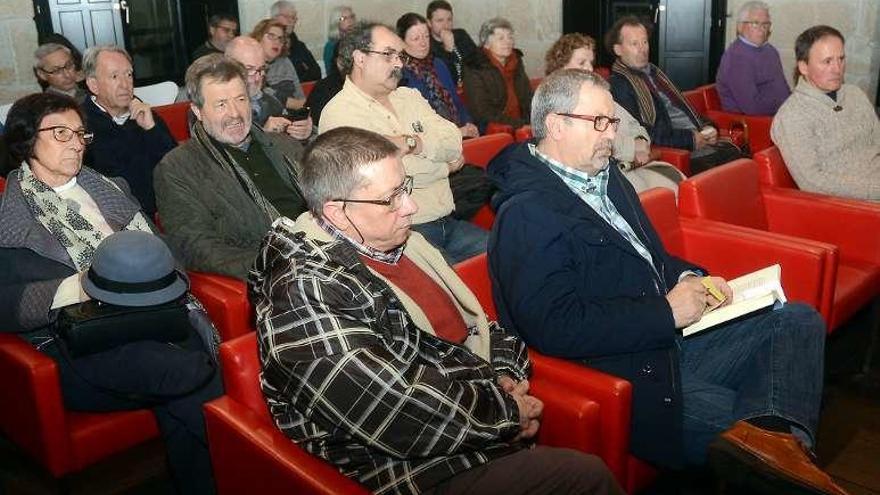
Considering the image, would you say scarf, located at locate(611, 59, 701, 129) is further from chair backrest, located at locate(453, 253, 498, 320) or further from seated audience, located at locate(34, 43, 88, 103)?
seated audience, located at locate(34, 43, 88, 103)

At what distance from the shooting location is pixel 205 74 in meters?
2.86

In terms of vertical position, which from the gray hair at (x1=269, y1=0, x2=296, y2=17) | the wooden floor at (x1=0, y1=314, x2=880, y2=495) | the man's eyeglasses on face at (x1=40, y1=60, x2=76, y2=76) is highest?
the gray hair at (x1=269, y1=0, x2=296, y2=17)

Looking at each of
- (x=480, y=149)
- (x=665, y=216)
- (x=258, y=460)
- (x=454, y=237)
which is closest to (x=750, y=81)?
(x=480, y=149)

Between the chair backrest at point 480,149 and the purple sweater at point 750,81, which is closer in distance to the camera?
the chair backrest at point 480,149

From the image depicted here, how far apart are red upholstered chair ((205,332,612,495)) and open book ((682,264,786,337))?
42 centimetres

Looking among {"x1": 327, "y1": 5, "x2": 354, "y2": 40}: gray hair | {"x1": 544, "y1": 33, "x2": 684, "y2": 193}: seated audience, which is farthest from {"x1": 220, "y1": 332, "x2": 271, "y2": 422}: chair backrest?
{"x1": 327, "y1": 5, "x2": 354, "y2": 40}: gray hair

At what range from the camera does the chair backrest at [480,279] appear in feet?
7.39

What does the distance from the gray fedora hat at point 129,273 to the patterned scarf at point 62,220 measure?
10.2 inches

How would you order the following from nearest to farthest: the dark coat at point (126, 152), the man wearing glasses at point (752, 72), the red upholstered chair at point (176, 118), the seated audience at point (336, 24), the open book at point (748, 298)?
the open book at point (748, 298), the dark coat at point (126, 152), the red upholstered chair at point (176, 118), the man wearing glasses at point (752, 72), the seated audience at point (336, 24)

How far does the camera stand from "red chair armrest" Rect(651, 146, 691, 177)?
4199 mm

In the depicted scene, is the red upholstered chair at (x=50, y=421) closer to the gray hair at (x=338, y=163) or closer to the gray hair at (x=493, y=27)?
the gray hair at (x=338, y=163)

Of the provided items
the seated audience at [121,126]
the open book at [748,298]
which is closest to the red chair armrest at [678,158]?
the open book at [748,298]

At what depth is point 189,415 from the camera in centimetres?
221

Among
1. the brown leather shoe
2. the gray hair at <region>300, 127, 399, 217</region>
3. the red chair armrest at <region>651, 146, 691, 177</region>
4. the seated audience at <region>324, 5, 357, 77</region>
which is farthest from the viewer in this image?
the seated audience at <region>324, 5, 357, 77</region>
